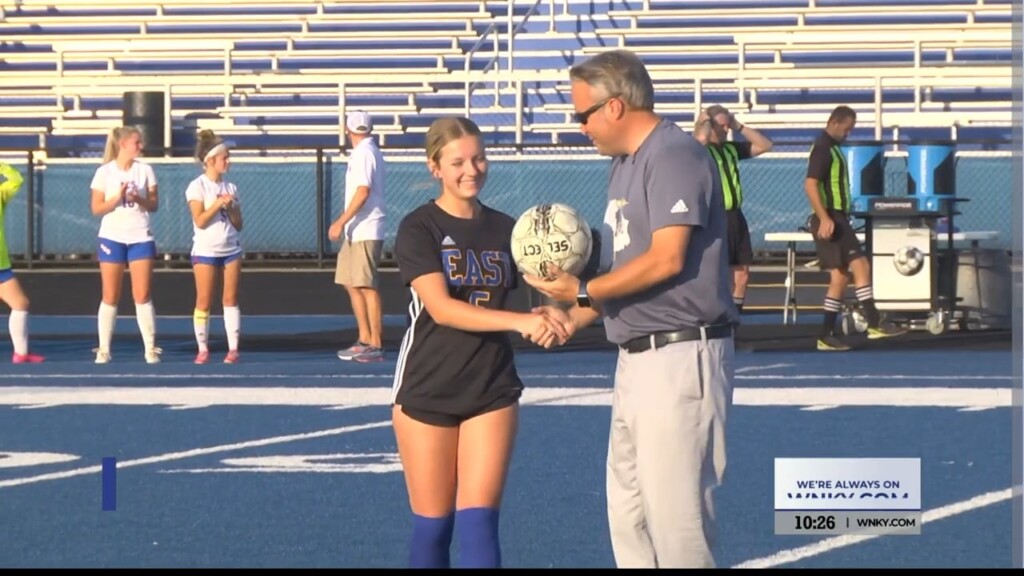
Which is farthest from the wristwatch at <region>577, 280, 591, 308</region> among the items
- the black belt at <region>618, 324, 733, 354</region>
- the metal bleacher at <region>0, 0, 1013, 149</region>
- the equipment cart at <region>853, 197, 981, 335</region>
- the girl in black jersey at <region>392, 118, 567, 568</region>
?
the metal bleacher at <region>0, 0, 1013, 149</region>

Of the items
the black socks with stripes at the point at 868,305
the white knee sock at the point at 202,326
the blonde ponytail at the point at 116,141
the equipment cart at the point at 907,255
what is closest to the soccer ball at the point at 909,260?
the equipment cart at the point at 907,255

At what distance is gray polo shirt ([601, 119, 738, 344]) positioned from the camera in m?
4.79

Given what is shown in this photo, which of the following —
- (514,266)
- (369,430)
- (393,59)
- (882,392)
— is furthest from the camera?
(393,59)

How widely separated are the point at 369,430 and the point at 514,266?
4.64 meters

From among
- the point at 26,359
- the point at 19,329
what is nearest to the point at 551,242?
the point at 19,329

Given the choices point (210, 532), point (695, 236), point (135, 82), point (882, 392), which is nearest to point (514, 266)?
point (695, 236)

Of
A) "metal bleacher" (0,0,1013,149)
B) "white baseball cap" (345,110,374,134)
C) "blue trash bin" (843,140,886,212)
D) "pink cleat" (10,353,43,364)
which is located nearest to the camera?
"white baseball cap" (345,110,374,134)

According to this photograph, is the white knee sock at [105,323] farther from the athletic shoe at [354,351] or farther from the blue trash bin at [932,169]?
the blue trash bin at [932,169]

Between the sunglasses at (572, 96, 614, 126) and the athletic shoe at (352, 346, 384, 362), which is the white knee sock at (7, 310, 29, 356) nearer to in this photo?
the athletic shoe at (352, 346, 384, 362)

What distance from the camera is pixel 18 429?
10047mm

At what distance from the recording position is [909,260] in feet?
48.9

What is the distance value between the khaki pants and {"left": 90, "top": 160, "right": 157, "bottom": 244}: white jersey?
8.32m

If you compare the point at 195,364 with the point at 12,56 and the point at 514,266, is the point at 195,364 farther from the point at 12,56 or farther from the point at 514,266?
the point at 12,56

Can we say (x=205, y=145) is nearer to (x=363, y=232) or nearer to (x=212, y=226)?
(x=212, y=226)
